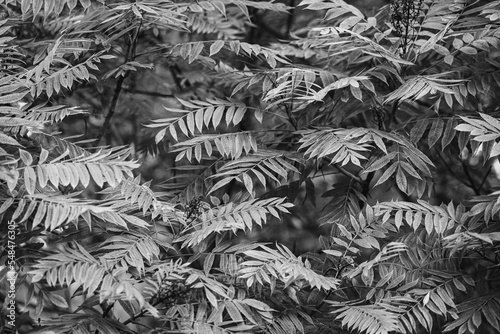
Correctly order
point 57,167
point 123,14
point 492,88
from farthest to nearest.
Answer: point 492,88 → point 123,14 → point 57,167

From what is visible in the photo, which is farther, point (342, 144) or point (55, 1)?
point (55, 1)

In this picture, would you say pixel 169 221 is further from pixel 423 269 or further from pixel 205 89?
pixel 205 89

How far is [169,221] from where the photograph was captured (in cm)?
196

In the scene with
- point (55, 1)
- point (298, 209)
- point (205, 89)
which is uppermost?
point (55, 1)

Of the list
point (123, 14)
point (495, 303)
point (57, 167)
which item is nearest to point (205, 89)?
point (123, 14)

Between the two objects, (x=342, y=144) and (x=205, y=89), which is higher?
(x=342, y=144)

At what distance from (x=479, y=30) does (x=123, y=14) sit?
1.22m

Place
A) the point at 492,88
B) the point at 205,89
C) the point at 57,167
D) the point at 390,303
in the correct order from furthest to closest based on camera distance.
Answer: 1. the point at 205,89
2. the point at 492,88
3. the point at 390,303
4. the point at 57,167

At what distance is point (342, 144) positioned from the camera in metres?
2.03

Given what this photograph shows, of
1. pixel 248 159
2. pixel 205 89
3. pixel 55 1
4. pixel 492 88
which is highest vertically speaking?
pixel 55 1

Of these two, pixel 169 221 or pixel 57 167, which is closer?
pixel 57 167

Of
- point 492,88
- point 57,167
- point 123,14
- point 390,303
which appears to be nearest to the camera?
point 57,167

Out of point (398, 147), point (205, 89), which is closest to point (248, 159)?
point (398, 147)

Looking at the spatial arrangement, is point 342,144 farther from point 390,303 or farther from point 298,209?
point 298,209
